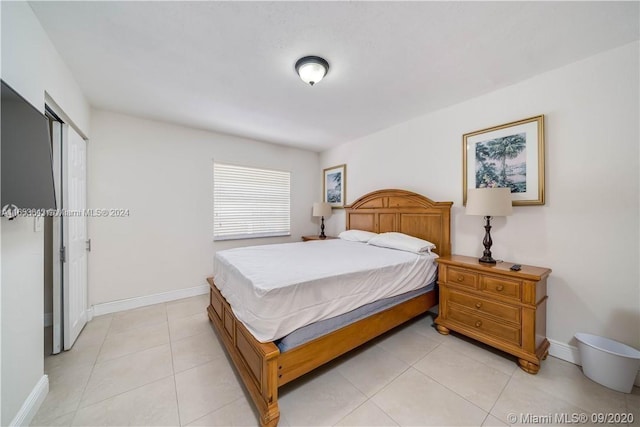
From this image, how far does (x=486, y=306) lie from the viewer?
83.4 inches

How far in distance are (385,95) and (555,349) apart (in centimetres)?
290

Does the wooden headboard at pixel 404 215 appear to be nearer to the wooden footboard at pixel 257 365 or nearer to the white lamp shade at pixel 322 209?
the white lamp shade at pixel 322 209

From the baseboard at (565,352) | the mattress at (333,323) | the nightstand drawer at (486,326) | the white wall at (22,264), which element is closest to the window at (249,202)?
the white wall at (22,264)

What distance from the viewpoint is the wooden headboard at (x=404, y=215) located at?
2.79 meters

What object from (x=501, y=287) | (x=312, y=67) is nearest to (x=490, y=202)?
(x=501, y=287)

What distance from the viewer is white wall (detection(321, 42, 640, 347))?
5.84ft

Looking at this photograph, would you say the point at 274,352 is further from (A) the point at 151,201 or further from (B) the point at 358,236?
(A) the point at 151,201

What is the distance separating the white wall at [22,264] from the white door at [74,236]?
71cm

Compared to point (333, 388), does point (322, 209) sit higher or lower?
higher

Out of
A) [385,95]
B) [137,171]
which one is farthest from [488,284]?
[137,171]

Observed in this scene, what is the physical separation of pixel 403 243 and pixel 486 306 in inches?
37.7

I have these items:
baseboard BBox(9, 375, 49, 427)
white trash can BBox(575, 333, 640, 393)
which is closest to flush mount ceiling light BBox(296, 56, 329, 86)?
baseboard BBox(9, 375, 49, 427)

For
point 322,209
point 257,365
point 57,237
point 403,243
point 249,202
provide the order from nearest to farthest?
point 257,365 → point 57,237 → point 403,243 → point 249,202 → point 322,209

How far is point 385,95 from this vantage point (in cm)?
255
